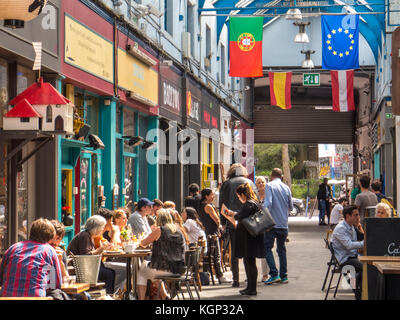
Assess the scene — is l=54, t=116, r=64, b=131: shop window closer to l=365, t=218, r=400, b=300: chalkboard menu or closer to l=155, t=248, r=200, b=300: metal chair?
l=155, t=248, r=200, b=300: metal chair

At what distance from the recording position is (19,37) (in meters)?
9.34

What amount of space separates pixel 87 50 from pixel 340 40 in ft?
40.0

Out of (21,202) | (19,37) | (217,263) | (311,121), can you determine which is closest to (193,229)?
(217,263)

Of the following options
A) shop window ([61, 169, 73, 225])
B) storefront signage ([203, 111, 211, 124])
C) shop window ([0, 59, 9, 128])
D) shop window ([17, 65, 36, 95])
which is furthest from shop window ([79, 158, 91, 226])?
storefront signage ([203, 111, 211, 124])

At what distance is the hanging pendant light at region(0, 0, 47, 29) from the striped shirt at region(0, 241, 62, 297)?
8.00 ft

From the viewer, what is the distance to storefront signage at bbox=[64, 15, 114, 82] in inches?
448

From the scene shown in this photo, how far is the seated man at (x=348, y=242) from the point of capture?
406 inches

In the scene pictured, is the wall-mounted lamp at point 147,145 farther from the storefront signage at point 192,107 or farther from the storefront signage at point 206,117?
the storefront signage at point 206,117

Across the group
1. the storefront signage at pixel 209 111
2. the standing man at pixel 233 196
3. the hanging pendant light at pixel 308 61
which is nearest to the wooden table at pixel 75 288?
the standing man at pixel 233 196

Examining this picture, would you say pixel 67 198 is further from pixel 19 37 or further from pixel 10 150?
pixel 19 37

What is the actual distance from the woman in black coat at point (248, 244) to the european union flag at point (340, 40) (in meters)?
12.6

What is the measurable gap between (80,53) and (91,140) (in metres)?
1.59

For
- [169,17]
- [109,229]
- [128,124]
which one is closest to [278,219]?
[109,229]

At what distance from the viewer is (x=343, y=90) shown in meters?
29.4
